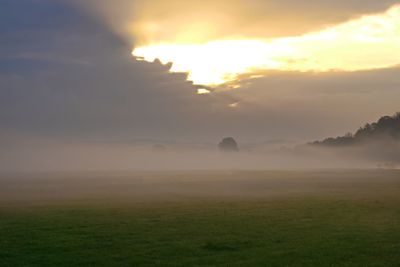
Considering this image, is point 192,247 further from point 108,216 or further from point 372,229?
point 108,216

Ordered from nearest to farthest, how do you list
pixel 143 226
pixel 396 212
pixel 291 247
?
pixel 291 247
pixel 143 226
pixel 396 212

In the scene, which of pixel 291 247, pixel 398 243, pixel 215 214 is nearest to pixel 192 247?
pixel 291 247

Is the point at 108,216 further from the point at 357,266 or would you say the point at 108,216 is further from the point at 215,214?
the point at 357,266

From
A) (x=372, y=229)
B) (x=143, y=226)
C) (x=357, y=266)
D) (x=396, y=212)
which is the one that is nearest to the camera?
(x=357, y=266)

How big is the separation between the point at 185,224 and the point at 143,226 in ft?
13.0

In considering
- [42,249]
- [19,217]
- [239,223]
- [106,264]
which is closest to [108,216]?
[19,217]

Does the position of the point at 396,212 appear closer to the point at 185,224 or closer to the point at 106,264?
the point at 185,224

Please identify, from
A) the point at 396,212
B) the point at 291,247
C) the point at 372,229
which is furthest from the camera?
the point at 396,212

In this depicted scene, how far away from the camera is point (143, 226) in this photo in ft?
158

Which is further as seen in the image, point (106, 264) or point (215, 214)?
point (215, 214)

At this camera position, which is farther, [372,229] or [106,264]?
[372,229]

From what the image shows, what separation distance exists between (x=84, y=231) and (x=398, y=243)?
2572 cm

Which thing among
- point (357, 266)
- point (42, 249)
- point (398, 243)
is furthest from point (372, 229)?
point (42, 249)

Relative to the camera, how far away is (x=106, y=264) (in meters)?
32.6
